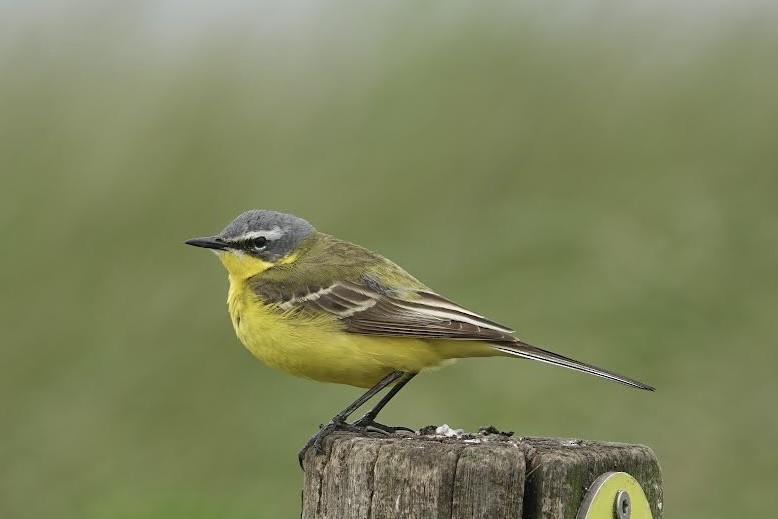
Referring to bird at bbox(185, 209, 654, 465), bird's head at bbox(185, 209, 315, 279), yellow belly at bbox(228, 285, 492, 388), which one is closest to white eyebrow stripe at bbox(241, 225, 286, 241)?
bird's head at bbox(185, 209, 315, 279)

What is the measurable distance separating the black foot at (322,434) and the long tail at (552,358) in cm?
73

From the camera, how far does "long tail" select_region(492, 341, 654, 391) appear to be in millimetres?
5086

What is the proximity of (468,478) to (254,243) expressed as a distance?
2.95m

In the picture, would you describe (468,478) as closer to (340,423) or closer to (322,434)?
(322,434)

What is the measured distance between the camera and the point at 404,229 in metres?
9.52

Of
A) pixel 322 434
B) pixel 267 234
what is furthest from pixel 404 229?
pixel 322 434

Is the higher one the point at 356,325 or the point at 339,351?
the point at 356,325

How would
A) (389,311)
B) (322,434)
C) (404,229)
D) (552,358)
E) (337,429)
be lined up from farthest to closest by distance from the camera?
(404,229) → (389,311) → (552,358) → (337,429) → (322,434)

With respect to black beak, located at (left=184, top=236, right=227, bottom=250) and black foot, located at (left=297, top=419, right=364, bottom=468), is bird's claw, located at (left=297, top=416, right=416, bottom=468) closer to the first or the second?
black foot, located at (left=297, top=419, right=364, bottom=468)

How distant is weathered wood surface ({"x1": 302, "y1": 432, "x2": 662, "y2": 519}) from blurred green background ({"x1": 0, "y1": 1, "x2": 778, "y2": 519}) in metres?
3.87

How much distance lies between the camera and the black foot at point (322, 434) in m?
4.73

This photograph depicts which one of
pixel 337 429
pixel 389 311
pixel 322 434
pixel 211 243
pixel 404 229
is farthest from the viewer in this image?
pixel 404 229

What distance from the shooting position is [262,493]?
859cm

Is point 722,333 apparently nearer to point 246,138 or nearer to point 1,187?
point 246,138
